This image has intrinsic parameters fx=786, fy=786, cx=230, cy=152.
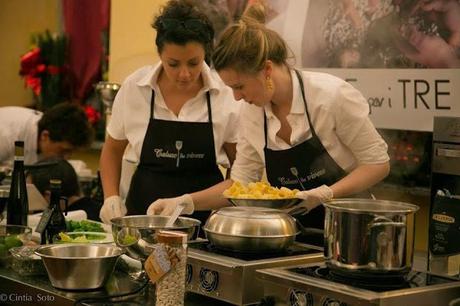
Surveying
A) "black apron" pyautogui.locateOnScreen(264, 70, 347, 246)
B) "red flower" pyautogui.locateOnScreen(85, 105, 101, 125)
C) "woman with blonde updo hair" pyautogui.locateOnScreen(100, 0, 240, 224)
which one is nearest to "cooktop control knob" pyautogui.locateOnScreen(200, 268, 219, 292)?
"black apron" pyautogui.locateOnScreen(264, 70, 347, 246)

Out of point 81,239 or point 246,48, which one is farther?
point 246,48

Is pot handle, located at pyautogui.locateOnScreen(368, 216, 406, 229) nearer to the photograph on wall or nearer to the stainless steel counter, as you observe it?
the stainless steel counter

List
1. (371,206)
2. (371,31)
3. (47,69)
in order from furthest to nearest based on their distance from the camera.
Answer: (47,69) → (371,31) → (371,206)

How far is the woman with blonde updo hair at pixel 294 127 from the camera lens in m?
2.76

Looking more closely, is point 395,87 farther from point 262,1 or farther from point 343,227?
point 343,227

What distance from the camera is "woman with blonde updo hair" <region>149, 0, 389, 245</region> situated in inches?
108

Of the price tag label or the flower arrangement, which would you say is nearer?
the price tag label

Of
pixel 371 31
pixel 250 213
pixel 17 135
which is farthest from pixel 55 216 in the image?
pixel 17 135

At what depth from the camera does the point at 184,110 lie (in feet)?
11.0

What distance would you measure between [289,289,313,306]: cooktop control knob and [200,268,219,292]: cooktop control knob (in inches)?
9.7

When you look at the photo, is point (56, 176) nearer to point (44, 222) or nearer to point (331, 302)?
point (44, 222)

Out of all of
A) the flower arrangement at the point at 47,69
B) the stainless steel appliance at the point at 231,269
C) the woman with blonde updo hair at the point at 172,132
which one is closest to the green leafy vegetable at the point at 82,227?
the woman with blonde updo hair at the point at 172,132

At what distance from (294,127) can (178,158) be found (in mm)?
623

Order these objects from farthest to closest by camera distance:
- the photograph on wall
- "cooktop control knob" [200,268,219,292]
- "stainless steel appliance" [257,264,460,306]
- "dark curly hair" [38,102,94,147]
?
"dark curly hair" [38,102,94,147] → the photograph on wall → "cooktop control knob" [200,268,219,292] → "stainless steel appliance" [257,264,460,306]
